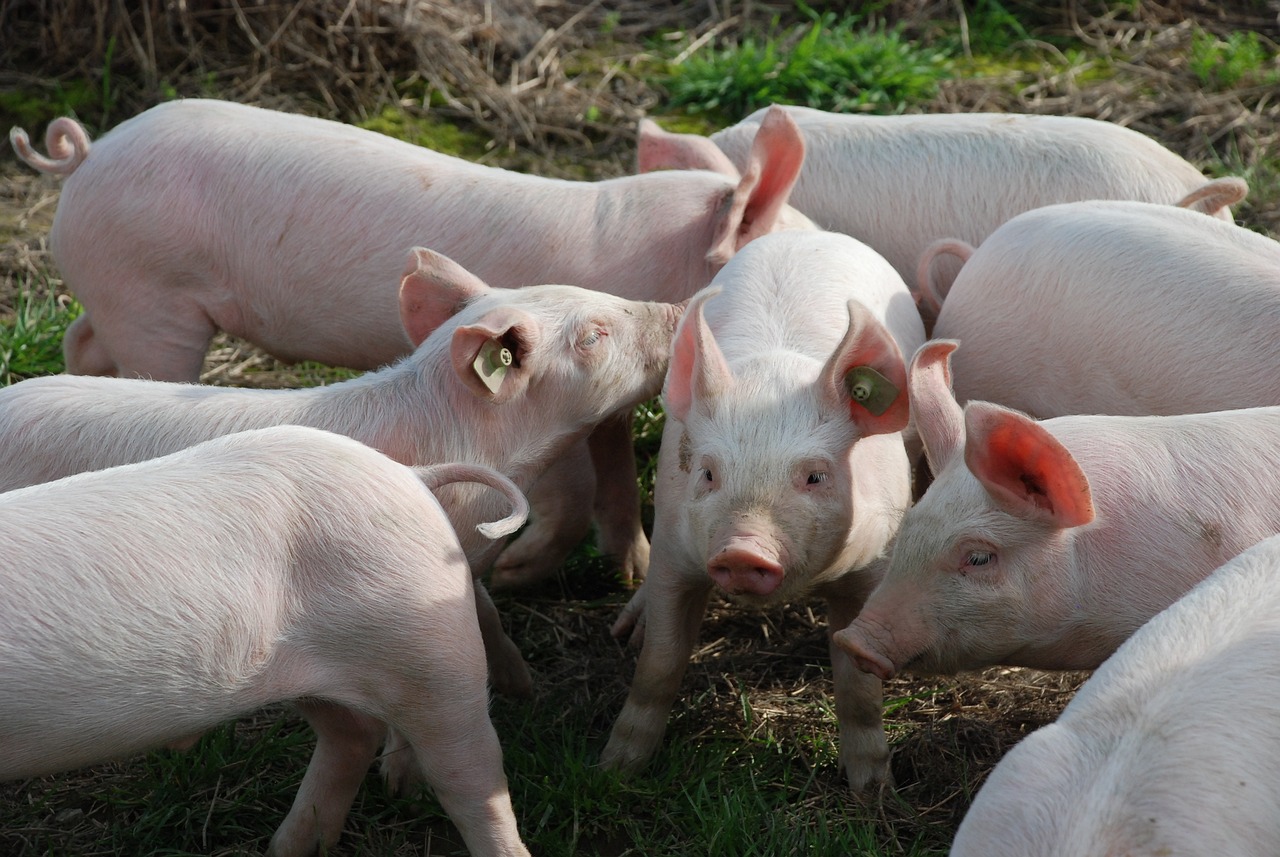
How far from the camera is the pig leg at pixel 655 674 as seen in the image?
12.5ft

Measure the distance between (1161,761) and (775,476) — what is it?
48.5 inches

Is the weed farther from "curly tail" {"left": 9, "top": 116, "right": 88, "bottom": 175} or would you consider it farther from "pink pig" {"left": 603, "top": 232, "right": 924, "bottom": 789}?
"curly tail" {"left": 9, "top": 116, "right": 88, "bottom": 175}

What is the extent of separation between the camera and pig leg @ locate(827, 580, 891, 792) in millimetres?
3730

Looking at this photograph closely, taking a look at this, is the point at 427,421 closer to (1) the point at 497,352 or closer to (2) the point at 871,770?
(1) the point at 497,352

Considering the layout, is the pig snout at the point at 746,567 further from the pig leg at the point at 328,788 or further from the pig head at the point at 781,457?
the pig leg at the point at 328,788

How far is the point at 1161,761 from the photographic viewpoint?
2338mm

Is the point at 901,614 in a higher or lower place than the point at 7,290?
higher

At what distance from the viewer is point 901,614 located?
3.25 metres

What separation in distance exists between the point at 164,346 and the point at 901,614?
2778 mm

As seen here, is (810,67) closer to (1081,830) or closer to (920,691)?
(920,691)

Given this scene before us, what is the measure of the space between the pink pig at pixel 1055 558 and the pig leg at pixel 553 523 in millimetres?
1438

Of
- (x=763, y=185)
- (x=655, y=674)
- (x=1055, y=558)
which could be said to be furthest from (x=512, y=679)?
(x=763, y=185)

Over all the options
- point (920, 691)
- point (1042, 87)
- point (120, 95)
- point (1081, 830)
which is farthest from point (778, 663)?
point (120, 95)

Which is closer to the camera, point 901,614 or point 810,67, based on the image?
point 901,614
